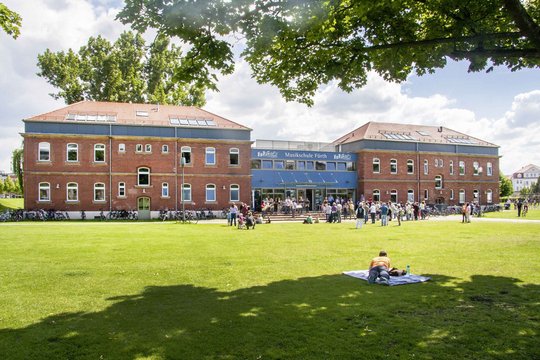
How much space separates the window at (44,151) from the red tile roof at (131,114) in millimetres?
2005

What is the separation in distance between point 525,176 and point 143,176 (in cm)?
15854

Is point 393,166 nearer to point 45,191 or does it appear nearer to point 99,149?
point 99,149

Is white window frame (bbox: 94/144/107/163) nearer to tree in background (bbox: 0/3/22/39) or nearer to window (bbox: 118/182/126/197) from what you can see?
window (bbox: 118/182/126/197)

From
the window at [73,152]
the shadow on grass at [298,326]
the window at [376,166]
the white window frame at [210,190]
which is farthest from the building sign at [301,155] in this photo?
the shadow on grass at [298,326]

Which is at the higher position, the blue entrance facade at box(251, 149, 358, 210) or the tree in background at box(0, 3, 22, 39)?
the tree in background at box(0, 3, 22, 39)

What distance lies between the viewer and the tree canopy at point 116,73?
45.6 m

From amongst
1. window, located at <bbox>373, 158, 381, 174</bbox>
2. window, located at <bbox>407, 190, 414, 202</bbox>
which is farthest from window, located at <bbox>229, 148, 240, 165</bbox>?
window, located at <bbox>407, 190, 414, 202</bbox>

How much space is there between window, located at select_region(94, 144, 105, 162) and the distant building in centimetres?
15688

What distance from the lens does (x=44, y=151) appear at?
34312 mm

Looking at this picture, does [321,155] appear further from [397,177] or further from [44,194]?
[44,194]

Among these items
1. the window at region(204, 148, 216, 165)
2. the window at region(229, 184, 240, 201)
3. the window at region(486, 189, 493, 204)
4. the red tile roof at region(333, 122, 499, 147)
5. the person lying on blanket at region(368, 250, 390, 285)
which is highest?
the red tile roof at region(333, 122, 499, 147)

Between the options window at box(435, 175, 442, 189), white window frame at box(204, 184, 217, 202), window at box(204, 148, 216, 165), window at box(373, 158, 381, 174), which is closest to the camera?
white window frame at box(204, 184, 217, 202)

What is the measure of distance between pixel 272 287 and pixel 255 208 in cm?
3118

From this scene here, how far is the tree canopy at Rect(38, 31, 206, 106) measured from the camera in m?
45.6
